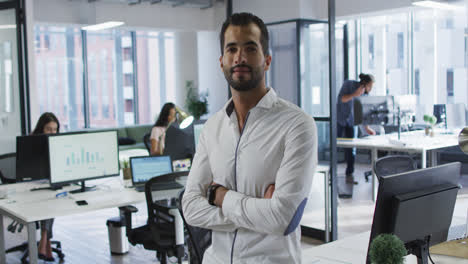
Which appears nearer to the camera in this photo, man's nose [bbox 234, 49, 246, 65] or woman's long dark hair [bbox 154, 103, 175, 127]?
man's nose [bbox 234, 49, 246, 65]

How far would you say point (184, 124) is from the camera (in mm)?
4320

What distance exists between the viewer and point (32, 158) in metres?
4.48

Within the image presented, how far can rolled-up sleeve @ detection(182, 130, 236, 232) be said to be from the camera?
6.30 ft

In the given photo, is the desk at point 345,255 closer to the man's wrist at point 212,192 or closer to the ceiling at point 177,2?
the man's wrist at point 212,192

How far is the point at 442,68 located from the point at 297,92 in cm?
415

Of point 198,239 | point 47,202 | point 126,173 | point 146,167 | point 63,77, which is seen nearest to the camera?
point 198,239

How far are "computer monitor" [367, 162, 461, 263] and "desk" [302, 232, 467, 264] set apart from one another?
0.35 meters

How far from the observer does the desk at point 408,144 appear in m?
6.57

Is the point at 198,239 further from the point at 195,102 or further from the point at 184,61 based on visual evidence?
the point at 184,61

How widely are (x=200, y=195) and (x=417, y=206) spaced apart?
78cm

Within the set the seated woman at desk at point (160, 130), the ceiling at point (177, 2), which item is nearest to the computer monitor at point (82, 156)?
the seated woman at desk at point (160, 130)

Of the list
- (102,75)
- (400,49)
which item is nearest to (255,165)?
(400,49)

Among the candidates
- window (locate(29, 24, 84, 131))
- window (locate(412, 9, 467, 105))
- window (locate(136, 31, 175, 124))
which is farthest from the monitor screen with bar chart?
window (locate(136, 31, 175, 124))

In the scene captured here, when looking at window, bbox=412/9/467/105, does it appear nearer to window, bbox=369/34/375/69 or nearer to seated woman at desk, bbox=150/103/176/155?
window, bbox=369/34/375/69
